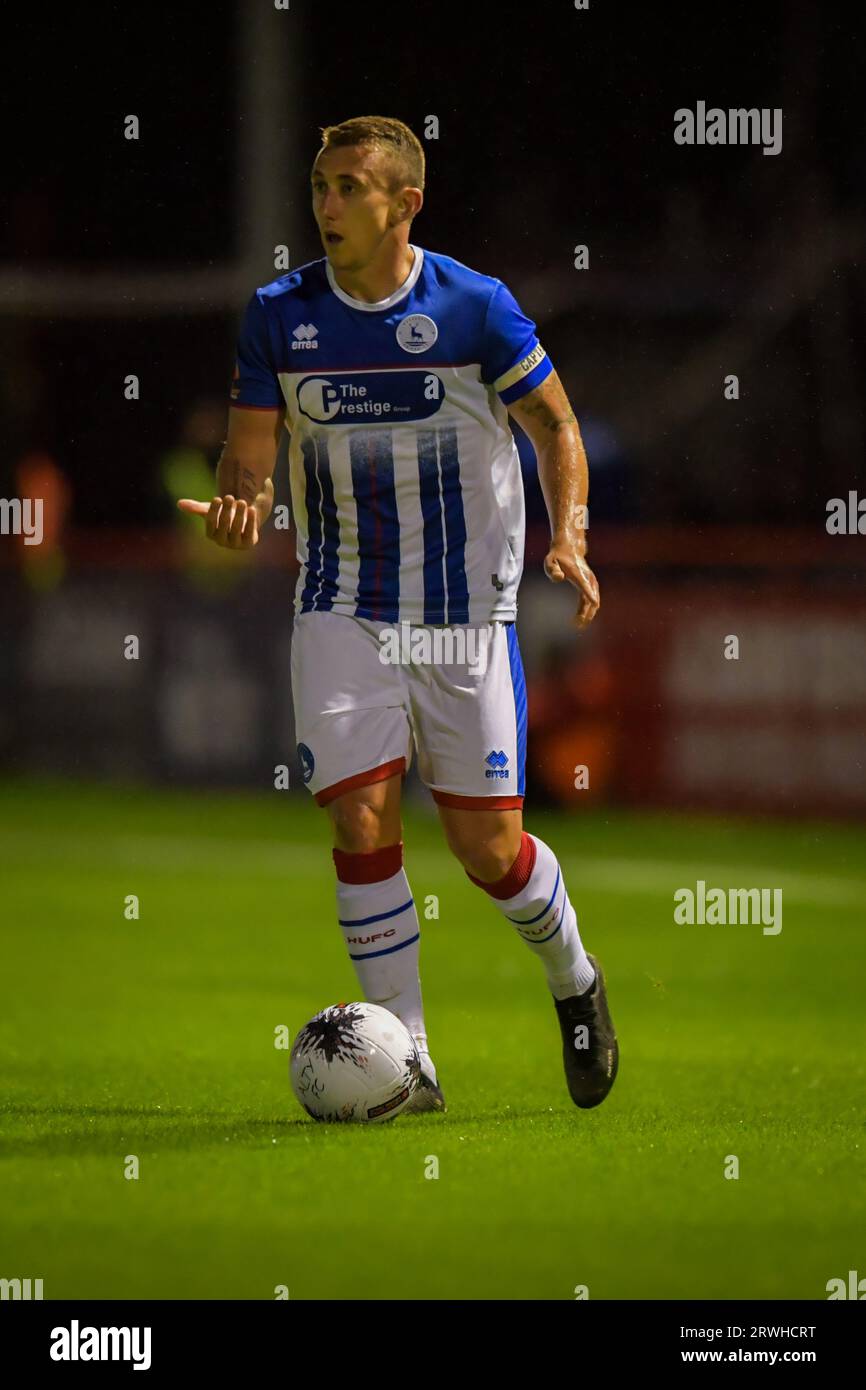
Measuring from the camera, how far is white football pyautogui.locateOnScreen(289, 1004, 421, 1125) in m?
5.21

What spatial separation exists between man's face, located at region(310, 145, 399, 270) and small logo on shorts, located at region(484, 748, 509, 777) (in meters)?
1.26

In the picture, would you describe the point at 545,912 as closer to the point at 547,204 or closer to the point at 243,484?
the point at 243,484

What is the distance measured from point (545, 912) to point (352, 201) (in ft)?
6.01

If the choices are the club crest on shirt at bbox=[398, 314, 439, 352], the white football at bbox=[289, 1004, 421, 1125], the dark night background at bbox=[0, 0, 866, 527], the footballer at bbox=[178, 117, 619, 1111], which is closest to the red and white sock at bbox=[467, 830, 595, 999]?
the footballer at bbox=[178, 117, 619, 1111]

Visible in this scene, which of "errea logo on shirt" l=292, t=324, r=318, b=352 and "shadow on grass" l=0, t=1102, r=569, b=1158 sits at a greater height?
"errea logo on shirt" l=292, t=324, r=318, b=352

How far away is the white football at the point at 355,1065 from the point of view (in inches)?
Result: 205

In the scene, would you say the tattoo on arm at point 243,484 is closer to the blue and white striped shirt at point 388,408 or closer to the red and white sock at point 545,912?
the blue and white striped shirt at point 388,408

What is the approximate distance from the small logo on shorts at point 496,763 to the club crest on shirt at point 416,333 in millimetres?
1015

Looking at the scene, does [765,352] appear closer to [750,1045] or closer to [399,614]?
[750,1045]

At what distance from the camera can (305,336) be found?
5.52 meters

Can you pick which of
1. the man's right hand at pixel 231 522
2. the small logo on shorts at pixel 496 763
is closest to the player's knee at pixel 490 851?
the small logo on shorts at pixel 496 763

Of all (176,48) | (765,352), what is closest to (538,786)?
(765,352)

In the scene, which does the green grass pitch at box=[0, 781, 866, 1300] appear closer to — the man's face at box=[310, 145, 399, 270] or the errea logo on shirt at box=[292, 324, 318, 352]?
the errea logo on shirt at box=[292, 324, 318, 352]

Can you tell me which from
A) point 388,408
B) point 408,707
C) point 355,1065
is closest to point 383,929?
point 355,1065
